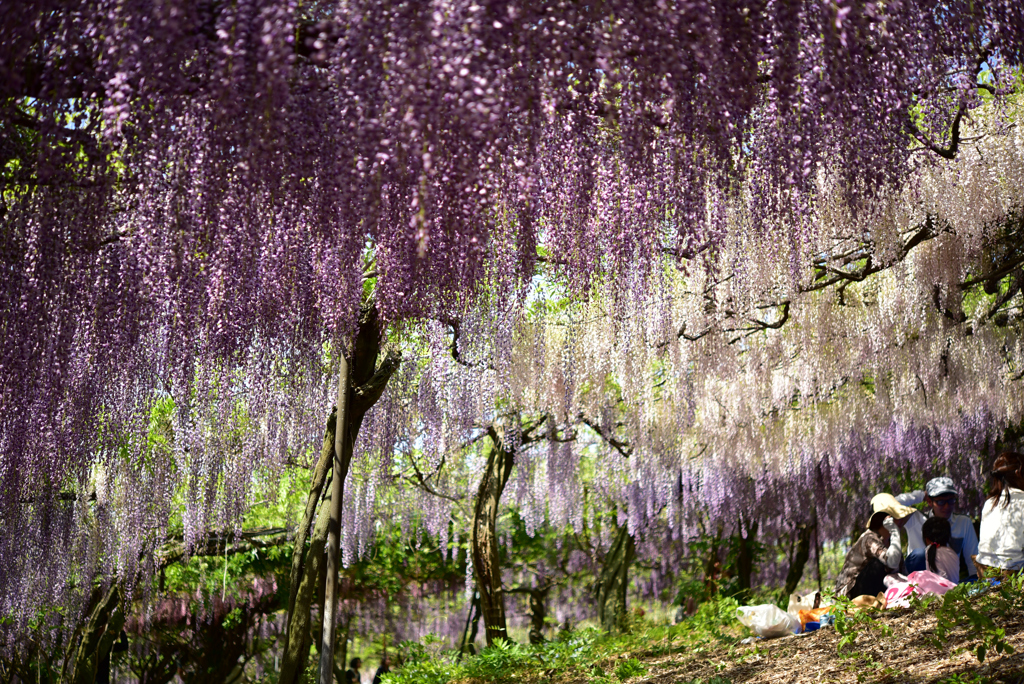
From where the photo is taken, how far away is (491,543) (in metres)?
9.60

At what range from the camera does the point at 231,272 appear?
3.97 metres

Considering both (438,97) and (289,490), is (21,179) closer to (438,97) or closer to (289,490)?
(438,97)

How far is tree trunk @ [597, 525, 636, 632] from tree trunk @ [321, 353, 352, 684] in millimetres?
6809

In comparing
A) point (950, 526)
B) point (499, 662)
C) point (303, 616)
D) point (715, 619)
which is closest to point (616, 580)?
point (715, 619)

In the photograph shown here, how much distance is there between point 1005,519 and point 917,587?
2.72 ft

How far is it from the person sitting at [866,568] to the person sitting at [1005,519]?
2.69 ft

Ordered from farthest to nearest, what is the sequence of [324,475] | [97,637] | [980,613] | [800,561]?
[800,561]
[97,637]
[324,475]
[980,613]

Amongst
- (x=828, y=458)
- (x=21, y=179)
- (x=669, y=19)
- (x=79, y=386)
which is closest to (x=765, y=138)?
(x=669, y=19)

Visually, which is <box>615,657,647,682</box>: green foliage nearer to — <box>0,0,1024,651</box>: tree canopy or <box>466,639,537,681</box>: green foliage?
<box>466,639,537,681</box>: green foliage

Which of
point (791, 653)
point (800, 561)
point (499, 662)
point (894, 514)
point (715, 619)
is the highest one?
point (894, 514)

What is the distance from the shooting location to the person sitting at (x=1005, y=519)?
5.92m

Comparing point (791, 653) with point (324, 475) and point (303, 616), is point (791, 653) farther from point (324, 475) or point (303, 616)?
point (324, 475)

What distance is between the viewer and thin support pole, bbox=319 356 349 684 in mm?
5711

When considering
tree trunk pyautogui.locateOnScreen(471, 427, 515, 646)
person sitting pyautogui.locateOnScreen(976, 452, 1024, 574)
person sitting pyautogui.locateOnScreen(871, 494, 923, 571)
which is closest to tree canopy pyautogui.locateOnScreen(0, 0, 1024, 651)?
person sitting pyautogui.locateOnScreen(976, 452, 1024, 574)
